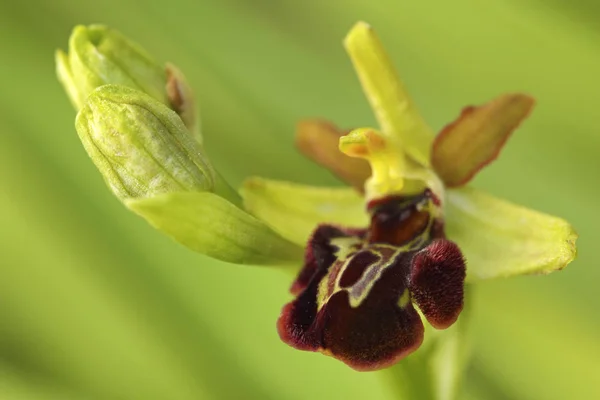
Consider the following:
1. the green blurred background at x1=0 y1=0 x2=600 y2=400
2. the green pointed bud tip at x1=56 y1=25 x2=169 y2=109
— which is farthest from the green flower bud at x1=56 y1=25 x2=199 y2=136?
the green blurred background at x1=0 y1=0 x2=600 y2=400

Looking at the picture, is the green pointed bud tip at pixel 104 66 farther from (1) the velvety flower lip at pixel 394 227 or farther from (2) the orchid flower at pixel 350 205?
(1) the velvety flower lip at pixel 394 227

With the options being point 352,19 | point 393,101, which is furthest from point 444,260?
point 352,19

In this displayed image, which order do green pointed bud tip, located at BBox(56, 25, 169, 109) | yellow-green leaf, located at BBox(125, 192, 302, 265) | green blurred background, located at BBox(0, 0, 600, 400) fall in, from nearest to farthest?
yellow-green leaf, located at BBox(125, 192, 302, 265), green pointed bud tip, located at BBox(56, 25, 169, 109), green blurred background, located at BBox(0, 0, 600, 400)

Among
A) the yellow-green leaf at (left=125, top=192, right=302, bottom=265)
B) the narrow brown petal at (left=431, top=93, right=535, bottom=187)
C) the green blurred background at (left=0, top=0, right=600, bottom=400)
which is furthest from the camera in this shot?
the green blurred background at (left=0, top=0, right=600, bottom=400)

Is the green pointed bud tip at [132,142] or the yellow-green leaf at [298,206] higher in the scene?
the green pointed bud tip at [132,142]

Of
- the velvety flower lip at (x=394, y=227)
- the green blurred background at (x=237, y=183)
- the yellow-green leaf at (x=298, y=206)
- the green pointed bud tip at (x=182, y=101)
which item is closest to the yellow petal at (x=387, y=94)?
the velvety flower lip at (x=394, y=227)

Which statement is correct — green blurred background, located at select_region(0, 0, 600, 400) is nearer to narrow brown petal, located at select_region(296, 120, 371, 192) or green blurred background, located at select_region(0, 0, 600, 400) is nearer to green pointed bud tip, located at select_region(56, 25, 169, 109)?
narrow brown petal, located at select_region(296, 120, 371, 192)

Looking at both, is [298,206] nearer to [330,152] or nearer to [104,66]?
[330,152]
